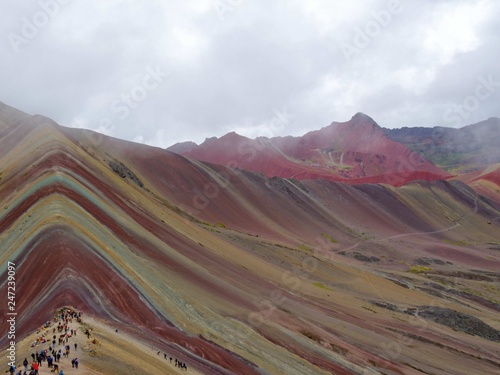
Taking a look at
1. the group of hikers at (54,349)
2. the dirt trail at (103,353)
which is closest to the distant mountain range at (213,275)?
the dirt trail at (103,353)

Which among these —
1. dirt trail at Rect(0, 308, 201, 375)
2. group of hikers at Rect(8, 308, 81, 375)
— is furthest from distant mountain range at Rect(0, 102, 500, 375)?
group of hikers at Rect(8, 308, 81, 375)

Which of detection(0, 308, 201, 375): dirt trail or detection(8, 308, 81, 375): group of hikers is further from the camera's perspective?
detection(0, 308, 201, 375): dirt trail

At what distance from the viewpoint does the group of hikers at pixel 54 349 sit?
13.9 m

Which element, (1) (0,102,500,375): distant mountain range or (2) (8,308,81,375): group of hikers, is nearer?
(2) (8,308,81,375): group of hikers

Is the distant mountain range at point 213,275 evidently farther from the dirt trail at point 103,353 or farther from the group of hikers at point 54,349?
the group of hikers at point 54,349

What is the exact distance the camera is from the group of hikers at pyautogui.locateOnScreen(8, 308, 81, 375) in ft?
45.5

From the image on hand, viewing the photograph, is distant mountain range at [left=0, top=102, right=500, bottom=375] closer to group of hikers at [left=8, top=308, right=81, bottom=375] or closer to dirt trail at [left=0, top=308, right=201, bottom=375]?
dirt trail at [left=0, top=308, right=201, bottom=375]

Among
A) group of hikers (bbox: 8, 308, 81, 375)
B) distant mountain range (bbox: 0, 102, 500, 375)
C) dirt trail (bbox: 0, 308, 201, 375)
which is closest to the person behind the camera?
group of hikers (bbox: 8, 308, 81, 375)

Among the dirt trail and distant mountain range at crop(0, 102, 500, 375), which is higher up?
distant mountain range at crop(0, 102, 500, 375)

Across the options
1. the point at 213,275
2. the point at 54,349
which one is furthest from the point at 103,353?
the point at 213,275

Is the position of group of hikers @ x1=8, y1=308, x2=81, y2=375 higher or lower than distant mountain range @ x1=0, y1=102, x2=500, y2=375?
lower

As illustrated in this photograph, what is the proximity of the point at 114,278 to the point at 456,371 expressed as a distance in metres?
26.3

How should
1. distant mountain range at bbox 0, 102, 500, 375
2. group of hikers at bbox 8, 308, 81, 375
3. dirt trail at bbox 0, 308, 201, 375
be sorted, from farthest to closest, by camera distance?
1. distant mountain range at bbox 0, 102, 500, 375
2. dirt trail at bbox 0, 308, 201, 375
3. group of hikers at bbox 8, 308, 81, 375

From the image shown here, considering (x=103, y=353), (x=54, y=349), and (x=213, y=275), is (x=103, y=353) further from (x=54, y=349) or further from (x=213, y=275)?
(x=213, y=275)
